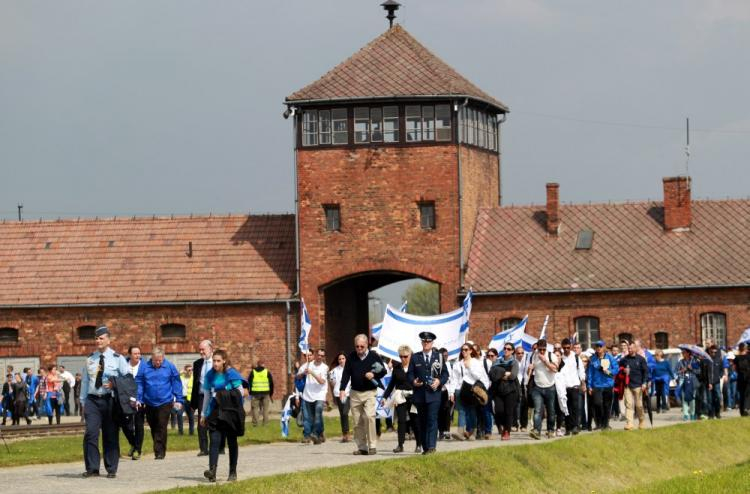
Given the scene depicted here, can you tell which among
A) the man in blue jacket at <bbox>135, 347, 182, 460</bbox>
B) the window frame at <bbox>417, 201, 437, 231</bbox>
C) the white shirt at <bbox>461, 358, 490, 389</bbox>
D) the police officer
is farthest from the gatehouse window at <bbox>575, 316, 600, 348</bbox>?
the police officer

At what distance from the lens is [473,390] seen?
2944 cm

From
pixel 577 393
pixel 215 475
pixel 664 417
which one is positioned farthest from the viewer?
pixel 664 417

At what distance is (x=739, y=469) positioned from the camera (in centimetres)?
2495

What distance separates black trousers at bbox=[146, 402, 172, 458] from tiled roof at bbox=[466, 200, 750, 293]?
2536cm

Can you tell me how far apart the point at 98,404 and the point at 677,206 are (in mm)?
33945

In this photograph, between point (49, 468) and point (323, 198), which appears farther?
point (323, 198)

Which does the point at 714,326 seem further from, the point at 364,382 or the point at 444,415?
the point at 364,382

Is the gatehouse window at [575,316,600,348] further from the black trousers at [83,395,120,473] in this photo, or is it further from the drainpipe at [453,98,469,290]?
the black trousers at [83,395,120,473]

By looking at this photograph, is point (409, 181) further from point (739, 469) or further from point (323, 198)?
point (739, 469)

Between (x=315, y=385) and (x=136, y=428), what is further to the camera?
(x=315, y=385)

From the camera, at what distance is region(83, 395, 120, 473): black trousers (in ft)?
71.3

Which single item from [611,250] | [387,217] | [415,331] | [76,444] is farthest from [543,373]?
[611,250]

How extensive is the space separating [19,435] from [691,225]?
950 inches

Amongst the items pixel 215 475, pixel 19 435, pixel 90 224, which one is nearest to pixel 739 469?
pixel 215 475
